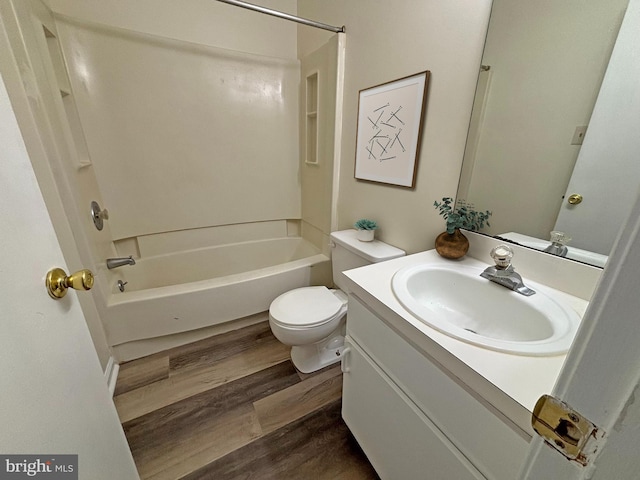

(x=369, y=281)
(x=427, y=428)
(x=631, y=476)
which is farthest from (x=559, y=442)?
(x=369, y=281)

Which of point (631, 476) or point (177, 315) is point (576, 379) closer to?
point (631, 476)

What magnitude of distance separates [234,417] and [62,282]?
1.13 m

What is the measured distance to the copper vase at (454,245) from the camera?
3.47 feet

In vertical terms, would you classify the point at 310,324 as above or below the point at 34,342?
below

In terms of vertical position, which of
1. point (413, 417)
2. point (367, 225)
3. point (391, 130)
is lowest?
point (413, 417)

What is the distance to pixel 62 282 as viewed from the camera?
0.56m

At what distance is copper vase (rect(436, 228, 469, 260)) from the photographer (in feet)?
3.47

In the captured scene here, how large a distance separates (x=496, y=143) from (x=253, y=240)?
209cm

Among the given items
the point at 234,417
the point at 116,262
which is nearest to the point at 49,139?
the point at 116,262

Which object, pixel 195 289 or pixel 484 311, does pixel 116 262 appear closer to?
pixel 195 289

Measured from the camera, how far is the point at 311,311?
1.46 metres

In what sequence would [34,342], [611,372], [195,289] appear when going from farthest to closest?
1. [195,289]
2. [34,342]
3. [611,372]

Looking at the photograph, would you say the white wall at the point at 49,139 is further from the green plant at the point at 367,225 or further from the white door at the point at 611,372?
the white door at the point at 611,372

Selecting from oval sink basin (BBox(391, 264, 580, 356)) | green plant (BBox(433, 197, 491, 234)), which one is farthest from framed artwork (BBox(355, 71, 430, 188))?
oval sink basin (BBox(391, 264, 580, 356))
